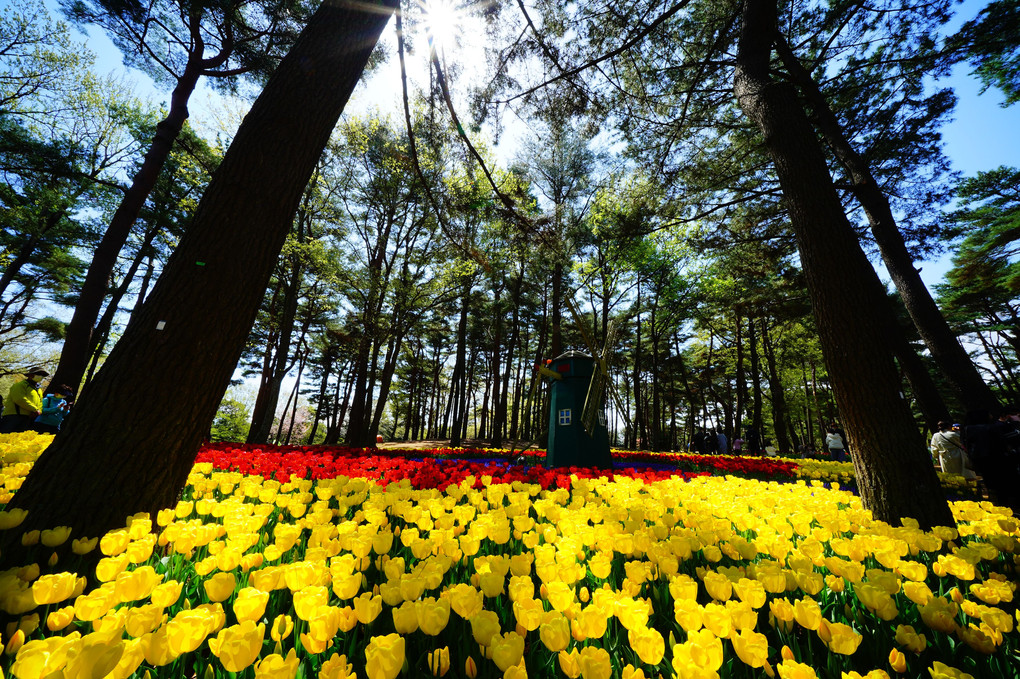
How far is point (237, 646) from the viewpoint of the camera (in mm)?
749

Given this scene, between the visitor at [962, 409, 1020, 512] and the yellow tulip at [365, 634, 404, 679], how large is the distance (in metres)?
6.54

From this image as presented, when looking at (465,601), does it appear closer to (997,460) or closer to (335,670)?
(335,670)

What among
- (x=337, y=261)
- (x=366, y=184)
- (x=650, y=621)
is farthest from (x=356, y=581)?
(x=366, y=184)

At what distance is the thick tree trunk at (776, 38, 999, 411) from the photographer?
5.98 metres

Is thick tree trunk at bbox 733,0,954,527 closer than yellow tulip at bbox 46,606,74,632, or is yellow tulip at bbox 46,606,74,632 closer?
yellow tulip at bbox 46,606,74,632

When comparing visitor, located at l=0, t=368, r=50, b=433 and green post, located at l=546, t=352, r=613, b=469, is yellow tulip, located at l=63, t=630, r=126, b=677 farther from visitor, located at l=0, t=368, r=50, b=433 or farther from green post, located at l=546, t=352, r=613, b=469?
visitor, located at l=0, t=368, r=50, b=433

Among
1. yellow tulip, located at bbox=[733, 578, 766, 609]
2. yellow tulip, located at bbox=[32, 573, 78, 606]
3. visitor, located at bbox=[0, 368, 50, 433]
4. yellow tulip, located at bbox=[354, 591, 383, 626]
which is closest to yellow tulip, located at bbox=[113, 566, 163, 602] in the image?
yellow tulip, located at bbox=[32, 573, 78, 606]

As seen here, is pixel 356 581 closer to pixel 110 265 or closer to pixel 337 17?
pixel 337 17

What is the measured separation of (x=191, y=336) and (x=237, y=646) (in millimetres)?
1701

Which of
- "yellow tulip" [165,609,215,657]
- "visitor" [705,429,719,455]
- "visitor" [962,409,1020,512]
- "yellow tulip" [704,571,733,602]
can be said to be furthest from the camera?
"visitor" [705,429,719,455]

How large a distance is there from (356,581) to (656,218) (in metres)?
7.14

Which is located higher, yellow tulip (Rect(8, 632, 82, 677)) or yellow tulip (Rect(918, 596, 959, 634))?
yellow tulip (Rect(8, 632, 82, 677))

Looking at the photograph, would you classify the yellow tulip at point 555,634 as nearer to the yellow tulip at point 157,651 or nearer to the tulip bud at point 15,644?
the yellow tulip at point 157,651

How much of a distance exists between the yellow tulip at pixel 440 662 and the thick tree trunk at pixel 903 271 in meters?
7.95
